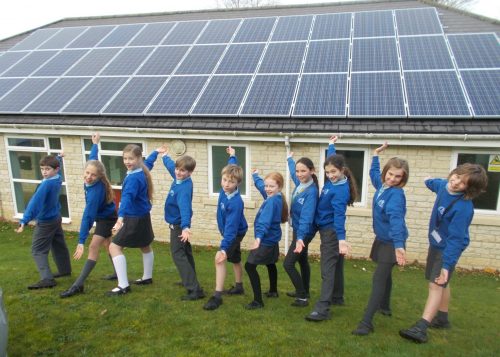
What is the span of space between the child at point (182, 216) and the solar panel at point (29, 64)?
9406 mm

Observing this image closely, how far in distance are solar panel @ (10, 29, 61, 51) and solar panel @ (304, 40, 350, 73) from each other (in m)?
10.0

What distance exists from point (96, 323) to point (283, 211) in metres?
2.51

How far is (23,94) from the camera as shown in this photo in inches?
402

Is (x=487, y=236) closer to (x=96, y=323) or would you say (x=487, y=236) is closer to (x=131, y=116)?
(x=96, y=323)

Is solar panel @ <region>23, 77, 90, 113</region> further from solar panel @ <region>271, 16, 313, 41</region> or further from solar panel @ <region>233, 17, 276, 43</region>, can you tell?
solar panel @ <region>271, 16, 313, 41</region>

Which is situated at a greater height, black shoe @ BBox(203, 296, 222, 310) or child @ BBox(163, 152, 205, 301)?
child @ BBox(163, 152, 205, 301)

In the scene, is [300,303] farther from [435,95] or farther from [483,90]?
[483,90]

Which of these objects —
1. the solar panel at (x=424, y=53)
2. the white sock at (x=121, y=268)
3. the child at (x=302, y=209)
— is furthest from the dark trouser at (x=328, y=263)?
the solar panel at (x=424, y=53)

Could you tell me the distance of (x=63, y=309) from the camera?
14.5 feet

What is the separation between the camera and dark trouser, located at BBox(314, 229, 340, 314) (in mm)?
4242

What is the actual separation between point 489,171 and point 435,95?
1.91 m

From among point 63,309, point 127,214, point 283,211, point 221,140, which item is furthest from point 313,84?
point 63,309

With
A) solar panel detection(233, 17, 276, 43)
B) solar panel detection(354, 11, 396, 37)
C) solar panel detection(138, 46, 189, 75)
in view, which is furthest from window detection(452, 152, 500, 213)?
solar panel detection(138, 46, 189, 75)

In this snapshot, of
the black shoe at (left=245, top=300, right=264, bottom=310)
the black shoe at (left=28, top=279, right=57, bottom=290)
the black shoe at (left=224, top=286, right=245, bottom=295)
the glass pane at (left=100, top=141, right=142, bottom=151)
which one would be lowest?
the black shoe at (left=224, top=286, right=245, bottom=295)
